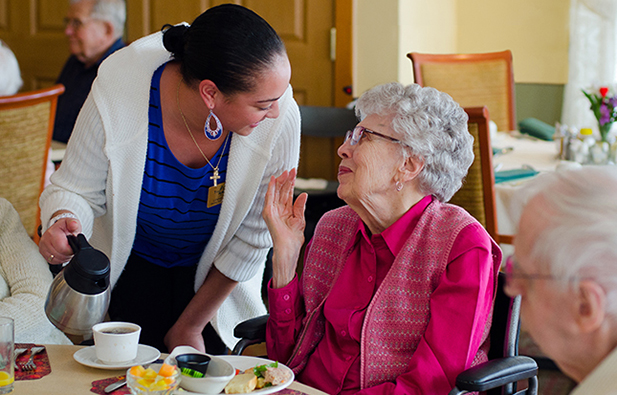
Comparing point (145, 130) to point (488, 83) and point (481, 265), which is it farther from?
point (488, 83)

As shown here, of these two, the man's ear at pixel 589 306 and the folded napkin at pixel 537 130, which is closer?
the man's ear at pixel 589 306

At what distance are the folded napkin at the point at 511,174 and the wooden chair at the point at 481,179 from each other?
0.84 feet

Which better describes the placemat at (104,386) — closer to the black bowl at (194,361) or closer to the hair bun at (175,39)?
the black bowl at (194,361)

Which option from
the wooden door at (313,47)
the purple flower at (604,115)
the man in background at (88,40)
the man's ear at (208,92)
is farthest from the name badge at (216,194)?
the man in background at (88,40)

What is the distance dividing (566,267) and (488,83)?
334cm

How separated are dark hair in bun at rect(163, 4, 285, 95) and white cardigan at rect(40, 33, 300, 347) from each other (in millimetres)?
224

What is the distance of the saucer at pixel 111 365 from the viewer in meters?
1.20

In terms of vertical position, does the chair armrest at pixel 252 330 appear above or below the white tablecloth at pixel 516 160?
below

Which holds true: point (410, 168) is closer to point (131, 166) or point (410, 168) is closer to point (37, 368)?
point (131, 166)

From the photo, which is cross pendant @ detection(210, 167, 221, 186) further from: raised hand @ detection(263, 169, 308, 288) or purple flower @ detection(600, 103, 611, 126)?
purple flower @ detection(600, 103, 611, 126)

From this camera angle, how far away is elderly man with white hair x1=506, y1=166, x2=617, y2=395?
A: 2.72ft

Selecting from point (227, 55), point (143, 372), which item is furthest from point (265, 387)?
point (227, 55)

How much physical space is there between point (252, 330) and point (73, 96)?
107 inches

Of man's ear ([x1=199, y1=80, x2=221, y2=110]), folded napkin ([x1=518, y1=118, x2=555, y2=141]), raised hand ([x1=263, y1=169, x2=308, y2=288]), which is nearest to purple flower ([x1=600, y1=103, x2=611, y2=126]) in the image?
folded napkin ([x1=518, y1=118, x2=555, y2=141])
